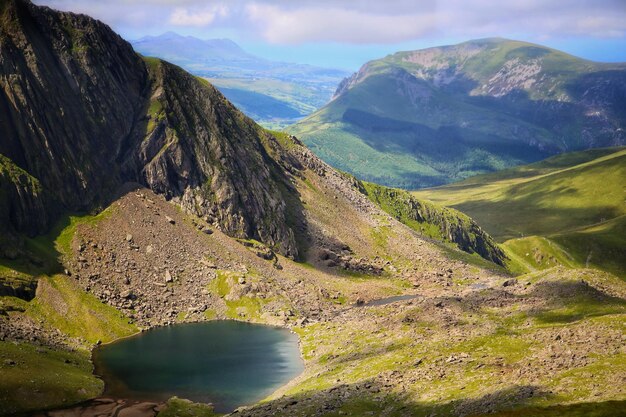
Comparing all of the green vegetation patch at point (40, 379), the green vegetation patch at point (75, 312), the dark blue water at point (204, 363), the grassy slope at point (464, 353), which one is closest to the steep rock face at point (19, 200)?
the green vegetation patch at point (75, 312)

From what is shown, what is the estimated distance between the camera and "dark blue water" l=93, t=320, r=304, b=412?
140m

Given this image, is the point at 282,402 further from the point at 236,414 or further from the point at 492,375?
the point at 492,375

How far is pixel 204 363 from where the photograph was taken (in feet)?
535

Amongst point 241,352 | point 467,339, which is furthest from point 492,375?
point 241,352

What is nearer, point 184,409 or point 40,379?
point 40,379

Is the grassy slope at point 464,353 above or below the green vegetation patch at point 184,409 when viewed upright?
above

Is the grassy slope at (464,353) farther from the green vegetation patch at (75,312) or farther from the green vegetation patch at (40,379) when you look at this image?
the green vegetation patch at (75,312)

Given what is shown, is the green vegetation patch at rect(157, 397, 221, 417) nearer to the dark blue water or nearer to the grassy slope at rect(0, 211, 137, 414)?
the dark blue water

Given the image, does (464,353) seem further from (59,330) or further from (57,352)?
(59,330)

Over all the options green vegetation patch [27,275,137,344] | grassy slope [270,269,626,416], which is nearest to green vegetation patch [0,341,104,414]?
green vegetation patch [27,275,137,344]

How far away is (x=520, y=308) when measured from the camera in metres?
168

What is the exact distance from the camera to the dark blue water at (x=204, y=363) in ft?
458

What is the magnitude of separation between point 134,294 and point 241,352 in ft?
150

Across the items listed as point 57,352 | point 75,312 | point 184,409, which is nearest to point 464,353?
point 184,409
